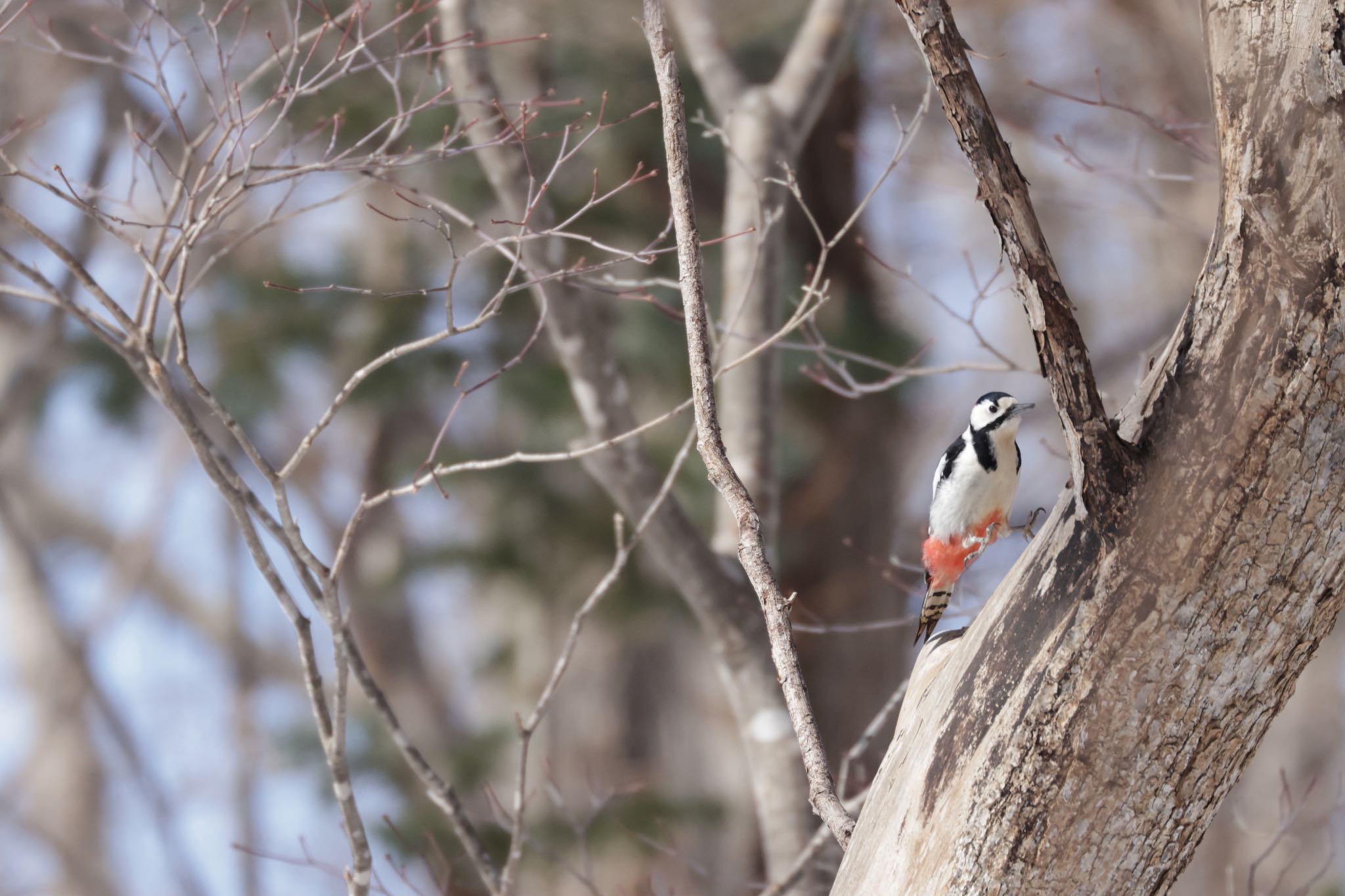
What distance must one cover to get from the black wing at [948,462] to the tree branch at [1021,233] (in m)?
0.66

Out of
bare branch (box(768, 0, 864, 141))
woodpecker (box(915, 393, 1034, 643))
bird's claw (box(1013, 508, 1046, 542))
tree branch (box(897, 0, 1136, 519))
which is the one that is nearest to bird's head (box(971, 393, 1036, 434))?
woodpecker (box(915, 393, 1034, 643))

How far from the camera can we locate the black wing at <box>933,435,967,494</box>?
201cm

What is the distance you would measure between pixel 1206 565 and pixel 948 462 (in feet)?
2.26

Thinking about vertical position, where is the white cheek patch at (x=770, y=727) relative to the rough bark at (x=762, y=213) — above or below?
below

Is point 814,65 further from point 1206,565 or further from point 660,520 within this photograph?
point 1206,565

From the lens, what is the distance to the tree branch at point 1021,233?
4.22 feet

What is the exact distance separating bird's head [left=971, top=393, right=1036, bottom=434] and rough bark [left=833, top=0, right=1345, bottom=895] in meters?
0.52

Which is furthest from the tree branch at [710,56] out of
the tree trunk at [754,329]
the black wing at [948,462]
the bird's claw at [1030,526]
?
the bird's claw at [1030,526]

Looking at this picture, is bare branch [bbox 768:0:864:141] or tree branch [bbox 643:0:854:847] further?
bare branch [bbox 768:0:864:141]

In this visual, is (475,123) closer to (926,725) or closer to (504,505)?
(926,725)

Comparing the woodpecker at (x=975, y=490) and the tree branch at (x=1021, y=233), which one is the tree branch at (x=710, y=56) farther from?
the tree branch at (x=1021, y=233)

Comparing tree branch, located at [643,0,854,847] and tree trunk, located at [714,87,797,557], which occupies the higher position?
tree trunk, located at [714,87,797,557]

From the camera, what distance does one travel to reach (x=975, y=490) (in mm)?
1954

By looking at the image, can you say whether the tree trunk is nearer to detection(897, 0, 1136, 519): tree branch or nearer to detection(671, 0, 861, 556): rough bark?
detection(671, 0, 861, 556): rough bark
